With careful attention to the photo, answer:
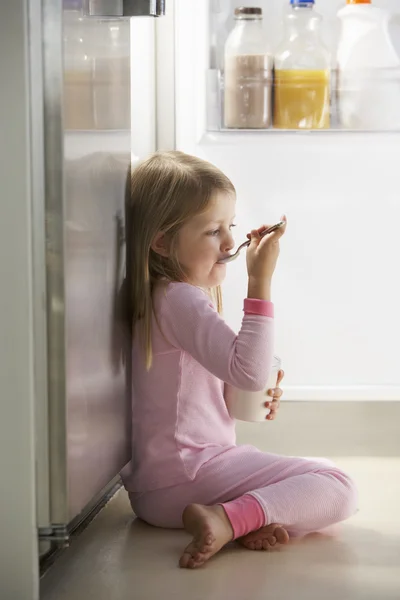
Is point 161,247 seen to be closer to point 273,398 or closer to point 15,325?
point 273,398

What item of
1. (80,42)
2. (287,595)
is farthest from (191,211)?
(287,595)

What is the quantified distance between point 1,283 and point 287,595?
498 mm

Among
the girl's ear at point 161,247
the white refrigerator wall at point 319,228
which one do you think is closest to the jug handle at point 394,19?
the white refrigerator wall at point 319,228

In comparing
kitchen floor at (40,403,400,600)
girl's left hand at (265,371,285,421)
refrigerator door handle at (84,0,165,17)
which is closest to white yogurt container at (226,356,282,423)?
girl's left hand at (265,371,285,421)

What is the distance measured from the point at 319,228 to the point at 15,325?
0.88 meters

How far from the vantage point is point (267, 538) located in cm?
131

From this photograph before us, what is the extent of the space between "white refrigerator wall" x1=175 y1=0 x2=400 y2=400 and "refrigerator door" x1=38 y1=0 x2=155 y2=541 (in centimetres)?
36

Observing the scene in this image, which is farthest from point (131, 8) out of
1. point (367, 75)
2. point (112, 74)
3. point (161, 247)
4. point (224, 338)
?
point (367, 75)

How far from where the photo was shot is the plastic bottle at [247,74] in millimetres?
1710

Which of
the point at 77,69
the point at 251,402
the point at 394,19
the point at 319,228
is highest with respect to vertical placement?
the point at 394,19

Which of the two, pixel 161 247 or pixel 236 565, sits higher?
pixel 161 247

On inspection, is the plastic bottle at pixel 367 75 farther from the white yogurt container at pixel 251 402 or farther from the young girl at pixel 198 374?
the white yogurt container at pixel 251 402

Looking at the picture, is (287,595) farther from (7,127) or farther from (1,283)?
(7,127)

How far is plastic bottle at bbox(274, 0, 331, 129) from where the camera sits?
1.71 meters
